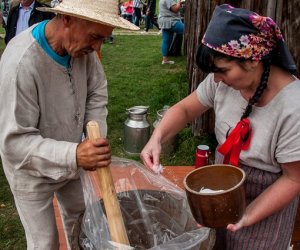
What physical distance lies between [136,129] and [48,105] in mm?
2614

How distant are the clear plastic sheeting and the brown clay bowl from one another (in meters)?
0.35

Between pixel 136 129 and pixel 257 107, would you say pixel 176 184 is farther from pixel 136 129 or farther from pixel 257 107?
pixel 257 107

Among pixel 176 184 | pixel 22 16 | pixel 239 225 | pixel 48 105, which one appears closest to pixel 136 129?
pixel 176 184

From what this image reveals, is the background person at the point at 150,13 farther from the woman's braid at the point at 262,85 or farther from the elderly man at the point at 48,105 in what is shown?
the woman's braid at the point at 262,85

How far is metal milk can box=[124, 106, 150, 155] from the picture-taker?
14.5 feet

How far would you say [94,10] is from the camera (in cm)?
171

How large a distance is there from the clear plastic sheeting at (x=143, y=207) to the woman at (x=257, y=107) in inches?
13.7

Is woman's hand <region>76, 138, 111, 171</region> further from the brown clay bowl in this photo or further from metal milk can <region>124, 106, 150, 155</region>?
metal milk can <region>124, 106, 150, 155</region>

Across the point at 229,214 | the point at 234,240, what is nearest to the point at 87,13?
the point at 229,214

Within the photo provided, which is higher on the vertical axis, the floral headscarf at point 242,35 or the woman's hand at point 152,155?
the floral headscarf at point 242,35

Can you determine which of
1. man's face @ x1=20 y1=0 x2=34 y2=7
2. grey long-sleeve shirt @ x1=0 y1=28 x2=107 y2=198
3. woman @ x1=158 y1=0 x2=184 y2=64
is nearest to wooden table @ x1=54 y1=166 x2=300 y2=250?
grey long-sleeve shirt @ x1=0 y1=28 x2=107 y2=198

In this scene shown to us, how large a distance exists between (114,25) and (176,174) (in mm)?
2275

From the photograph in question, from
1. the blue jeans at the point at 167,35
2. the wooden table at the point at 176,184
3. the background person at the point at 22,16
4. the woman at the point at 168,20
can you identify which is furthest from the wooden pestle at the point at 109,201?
the blue jeans at the point at 167,35

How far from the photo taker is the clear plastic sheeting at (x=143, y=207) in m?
1.83
